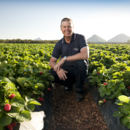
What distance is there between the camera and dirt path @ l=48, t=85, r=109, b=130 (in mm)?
2484

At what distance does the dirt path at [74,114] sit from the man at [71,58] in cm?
24

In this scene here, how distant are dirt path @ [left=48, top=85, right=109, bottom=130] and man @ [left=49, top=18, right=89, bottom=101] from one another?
0.80ft

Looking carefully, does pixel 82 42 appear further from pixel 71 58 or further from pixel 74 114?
pixel 74 114

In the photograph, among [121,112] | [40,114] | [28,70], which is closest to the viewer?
[121,112]

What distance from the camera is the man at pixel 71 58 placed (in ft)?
9.93

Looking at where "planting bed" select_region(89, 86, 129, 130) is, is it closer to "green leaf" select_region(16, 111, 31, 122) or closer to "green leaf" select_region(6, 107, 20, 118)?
"green leaf" select_region(16, 111, 31, 122)

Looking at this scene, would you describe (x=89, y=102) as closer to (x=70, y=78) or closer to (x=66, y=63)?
(x=70, y=78)

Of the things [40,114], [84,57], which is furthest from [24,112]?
[84,57]

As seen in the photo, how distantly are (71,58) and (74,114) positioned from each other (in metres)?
1.30

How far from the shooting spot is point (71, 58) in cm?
308

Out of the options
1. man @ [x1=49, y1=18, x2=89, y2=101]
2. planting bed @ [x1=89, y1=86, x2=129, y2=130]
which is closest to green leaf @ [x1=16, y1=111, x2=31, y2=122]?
planting bed @ [x1=89, y1=86, x2=129, y2=130]

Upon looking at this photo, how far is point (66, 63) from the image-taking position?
3439 mm

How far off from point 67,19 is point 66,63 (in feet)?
3.71

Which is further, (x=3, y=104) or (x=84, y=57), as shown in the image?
(x=84, y=57)
